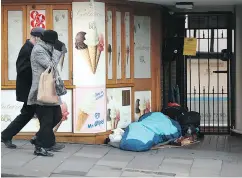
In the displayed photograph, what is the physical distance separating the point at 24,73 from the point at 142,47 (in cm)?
279

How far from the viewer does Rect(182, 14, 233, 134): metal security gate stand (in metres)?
10.2

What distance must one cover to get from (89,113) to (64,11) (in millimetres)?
1778

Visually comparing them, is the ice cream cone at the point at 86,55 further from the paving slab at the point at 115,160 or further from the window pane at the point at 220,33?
the window pane at the point at 220,33

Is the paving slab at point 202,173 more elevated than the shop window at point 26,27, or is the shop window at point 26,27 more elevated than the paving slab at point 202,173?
the shop window at point 26,27

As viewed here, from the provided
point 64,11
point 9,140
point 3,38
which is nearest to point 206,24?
point 64,11

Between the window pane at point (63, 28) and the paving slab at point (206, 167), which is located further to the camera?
the window pane at point (63, 28)

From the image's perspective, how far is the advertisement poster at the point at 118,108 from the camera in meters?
8.73

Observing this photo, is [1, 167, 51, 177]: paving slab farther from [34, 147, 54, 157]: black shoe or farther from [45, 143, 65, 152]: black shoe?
[45, 143, 65, 152]: black shoe

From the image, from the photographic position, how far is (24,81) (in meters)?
7.52

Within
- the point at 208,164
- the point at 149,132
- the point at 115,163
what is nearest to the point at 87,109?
the point at 149,132

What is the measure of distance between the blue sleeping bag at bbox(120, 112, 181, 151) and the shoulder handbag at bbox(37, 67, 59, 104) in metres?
1.63

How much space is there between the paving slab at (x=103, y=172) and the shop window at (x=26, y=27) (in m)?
2.12

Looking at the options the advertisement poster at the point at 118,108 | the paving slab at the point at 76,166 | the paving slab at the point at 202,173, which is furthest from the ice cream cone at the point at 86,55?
the paving slab at the point at 202,173

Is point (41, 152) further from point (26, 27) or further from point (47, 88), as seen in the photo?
point (26, 27)
